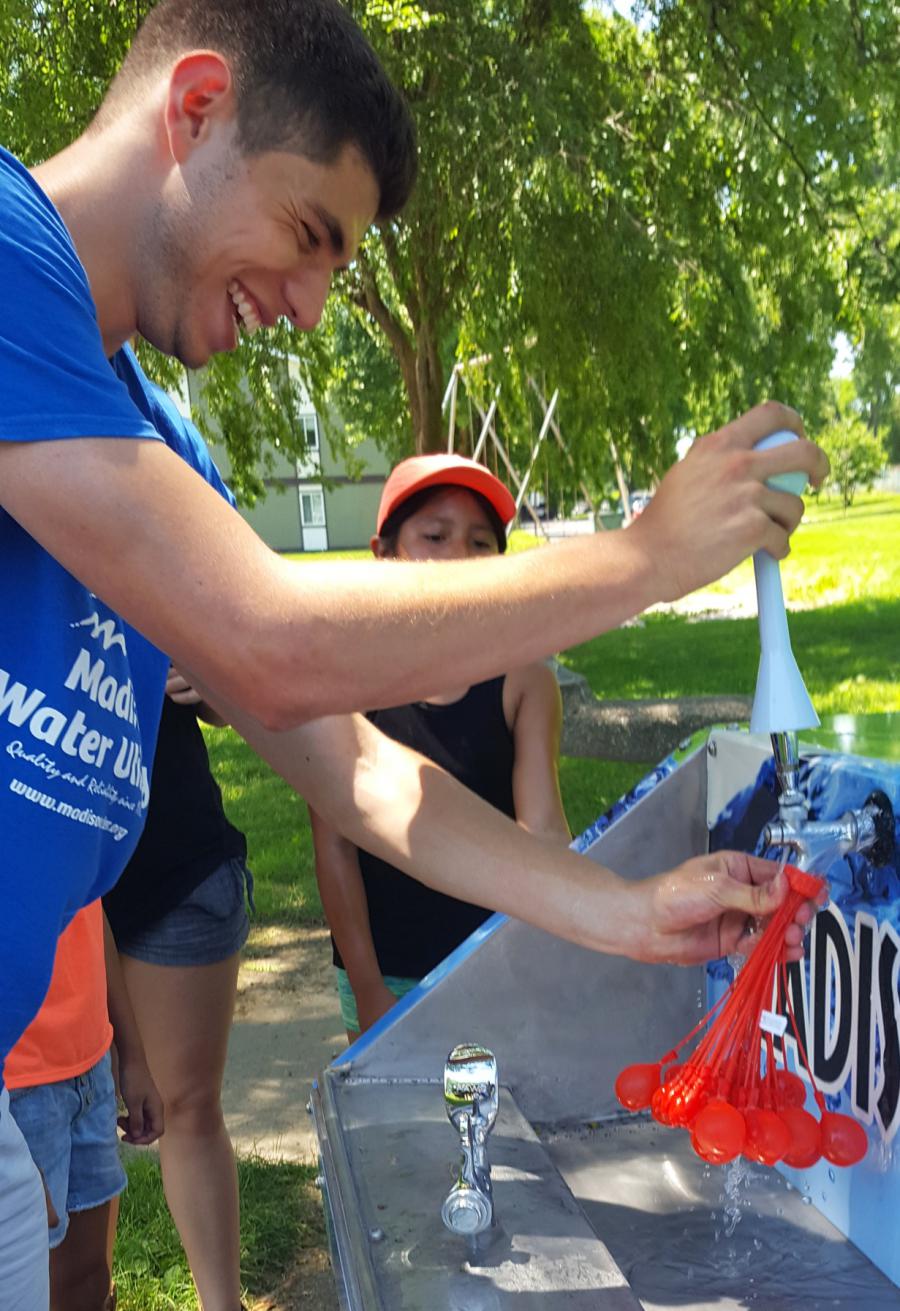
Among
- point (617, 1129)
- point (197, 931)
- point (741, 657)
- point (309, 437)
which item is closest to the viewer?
point (617, 1129)

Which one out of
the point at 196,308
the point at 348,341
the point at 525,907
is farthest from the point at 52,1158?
the point at 348,341

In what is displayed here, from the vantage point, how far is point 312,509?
3838 centimetres

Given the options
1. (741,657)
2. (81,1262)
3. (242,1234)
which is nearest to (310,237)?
(81,1262)

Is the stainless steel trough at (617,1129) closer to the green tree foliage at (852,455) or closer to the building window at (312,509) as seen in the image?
the building window at (312,509)

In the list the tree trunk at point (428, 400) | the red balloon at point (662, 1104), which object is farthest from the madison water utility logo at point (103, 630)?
the tree trunk at point (428, 400)

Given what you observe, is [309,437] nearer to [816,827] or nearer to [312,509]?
[816,827]

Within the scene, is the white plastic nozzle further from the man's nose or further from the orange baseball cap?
the orange baseball cap

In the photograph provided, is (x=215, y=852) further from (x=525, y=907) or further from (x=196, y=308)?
(x=196, y=308)

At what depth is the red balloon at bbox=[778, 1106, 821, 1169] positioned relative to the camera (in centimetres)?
121

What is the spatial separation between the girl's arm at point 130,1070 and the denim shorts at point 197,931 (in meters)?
0.08

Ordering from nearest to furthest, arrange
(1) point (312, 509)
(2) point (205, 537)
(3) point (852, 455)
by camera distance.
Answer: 1. (2) point (205, 537)
2. (1) point (312, 509)
3. (3) point (852, 455)

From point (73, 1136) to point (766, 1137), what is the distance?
1.15m

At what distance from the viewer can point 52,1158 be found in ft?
5.72

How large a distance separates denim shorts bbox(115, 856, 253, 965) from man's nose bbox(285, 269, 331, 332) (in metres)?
1.32
